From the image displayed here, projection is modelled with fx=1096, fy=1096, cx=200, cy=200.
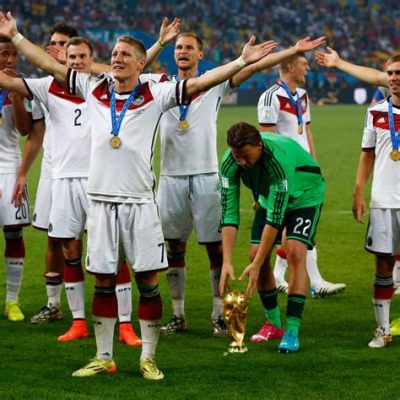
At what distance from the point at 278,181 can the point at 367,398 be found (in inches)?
69.2

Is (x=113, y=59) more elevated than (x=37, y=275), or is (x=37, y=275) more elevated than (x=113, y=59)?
(x=113, y=59)

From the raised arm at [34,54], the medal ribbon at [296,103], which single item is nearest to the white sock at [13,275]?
the raised arm at [34,54]

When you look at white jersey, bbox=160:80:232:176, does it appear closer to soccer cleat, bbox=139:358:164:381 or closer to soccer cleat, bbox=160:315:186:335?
soccer cleat, bbox=160:315:186:335

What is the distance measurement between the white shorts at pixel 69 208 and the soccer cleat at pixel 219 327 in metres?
1.27

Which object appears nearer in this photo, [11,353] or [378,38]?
[11,353]

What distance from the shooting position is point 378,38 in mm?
57594

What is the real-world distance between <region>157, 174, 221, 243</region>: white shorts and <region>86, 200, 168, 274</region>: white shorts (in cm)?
136

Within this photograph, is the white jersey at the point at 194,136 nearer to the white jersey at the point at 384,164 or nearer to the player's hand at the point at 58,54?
the player's hand at the point at 58,54

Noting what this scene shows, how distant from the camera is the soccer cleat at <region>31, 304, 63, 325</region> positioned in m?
9.02

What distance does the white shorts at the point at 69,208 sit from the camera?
848 centimetres

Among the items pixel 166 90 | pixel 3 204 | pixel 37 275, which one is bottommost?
pixel 37 275

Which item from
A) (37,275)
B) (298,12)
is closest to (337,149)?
(37,275)

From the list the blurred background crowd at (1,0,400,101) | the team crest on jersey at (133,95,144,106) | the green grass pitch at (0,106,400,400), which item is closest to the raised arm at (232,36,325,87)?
the team crest on jersey at (133,95,144,106)

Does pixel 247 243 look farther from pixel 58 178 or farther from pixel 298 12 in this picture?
pixel 298 12
